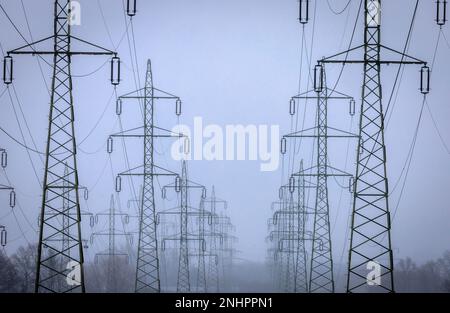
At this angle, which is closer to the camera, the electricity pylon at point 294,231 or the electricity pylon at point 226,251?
the electricity pylon at point 294,231

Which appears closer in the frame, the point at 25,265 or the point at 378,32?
the point at 378,32

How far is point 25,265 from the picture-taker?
7044cm

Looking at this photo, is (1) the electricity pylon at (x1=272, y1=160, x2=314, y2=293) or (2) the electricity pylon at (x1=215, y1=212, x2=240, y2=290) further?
(2) the electricity pylon at (x1=215, y1=212, x2=240, y2=290)

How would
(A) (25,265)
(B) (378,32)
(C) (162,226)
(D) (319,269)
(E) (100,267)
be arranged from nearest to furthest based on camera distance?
1. (B) (378,32)
2. (A) (25,265)
3. (C) (162,226)
4. (E) (100,267)
5. (D) (319,269)
